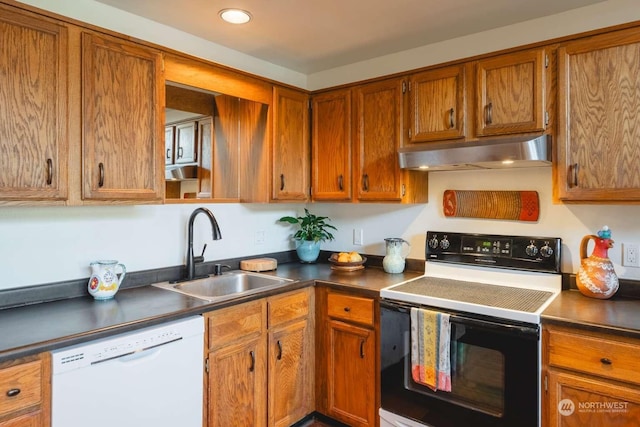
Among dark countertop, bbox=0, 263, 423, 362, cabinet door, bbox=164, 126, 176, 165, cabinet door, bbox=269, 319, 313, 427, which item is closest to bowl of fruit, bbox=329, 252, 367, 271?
dark countertop, bbox=0, 263, 423, 362

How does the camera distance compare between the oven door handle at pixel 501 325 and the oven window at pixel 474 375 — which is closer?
the oven door handle at pixel 501 325

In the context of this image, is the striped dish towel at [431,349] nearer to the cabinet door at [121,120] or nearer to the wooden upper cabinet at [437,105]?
the wooden upper cabinet at [437,105]

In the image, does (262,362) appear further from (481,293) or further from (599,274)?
(599,274)

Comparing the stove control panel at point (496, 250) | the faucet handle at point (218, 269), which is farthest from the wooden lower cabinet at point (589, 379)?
the faucet handle at point (218, 269)

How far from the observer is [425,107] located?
240 centimetres

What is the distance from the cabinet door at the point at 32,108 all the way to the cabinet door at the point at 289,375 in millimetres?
1303

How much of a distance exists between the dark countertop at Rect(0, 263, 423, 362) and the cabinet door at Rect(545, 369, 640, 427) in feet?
2.98

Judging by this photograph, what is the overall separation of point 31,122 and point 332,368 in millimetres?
1935

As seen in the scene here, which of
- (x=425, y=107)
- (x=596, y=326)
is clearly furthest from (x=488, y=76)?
(x=596, y=326)

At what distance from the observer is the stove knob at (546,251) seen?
2.22 meters

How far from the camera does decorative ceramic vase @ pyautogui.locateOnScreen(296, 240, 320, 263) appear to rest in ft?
10.1

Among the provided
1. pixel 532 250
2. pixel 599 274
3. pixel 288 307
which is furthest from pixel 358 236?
Result: pixel 599 274

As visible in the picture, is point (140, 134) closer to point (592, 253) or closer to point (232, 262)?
point (232, 262)

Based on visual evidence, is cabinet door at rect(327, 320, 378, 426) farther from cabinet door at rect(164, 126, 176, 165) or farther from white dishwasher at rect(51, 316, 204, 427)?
cabinet door at rect(164, 126, 176, 165)
